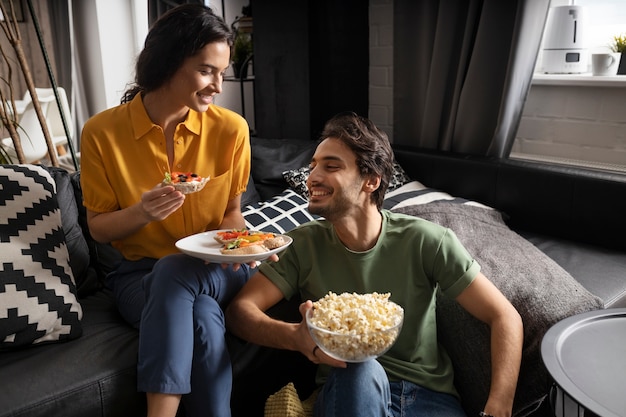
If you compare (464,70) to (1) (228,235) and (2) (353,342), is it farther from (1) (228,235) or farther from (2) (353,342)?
(2) (353,342)

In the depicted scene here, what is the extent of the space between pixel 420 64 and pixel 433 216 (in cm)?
112

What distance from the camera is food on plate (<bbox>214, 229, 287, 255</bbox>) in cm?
145

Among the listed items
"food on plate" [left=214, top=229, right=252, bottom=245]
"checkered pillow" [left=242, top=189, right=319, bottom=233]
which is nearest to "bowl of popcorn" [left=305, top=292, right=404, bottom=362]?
"food on plate" [left=214, top=229, right=252, bottom=245]

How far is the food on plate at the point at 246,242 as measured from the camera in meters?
1.45

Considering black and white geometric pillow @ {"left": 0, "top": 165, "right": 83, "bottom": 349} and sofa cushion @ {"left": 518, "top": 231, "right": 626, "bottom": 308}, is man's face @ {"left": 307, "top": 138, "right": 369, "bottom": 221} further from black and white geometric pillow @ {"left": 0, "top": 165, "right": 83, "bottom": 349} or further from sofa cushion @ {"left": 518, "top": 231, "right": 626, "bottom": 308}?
sofa cushion @ {"left": 518, "top": 231, "right": 626, "bottom": 308}

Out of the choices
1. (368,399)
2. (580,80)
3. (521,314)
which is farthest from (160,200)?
(580,80)

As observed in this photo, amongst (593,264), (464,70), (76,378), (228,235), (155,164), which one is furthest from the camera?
(464,70)

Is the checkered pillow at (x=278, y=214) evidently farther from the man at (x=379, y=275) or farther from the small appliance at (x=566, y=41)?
the small appliance at (x=566, y=41)

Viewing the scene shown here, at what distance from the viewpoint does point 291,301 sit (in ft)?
5.36

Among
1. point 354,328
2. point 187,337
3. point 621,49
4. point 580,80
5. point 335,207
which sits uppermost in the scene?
point 621,49

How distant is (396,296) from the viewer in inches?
57.9

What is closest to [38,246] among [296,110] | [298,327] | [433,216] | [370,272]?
[298,327]

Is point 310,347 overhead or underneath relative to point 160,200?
underneath

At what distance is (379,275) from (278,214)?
2.46ft
